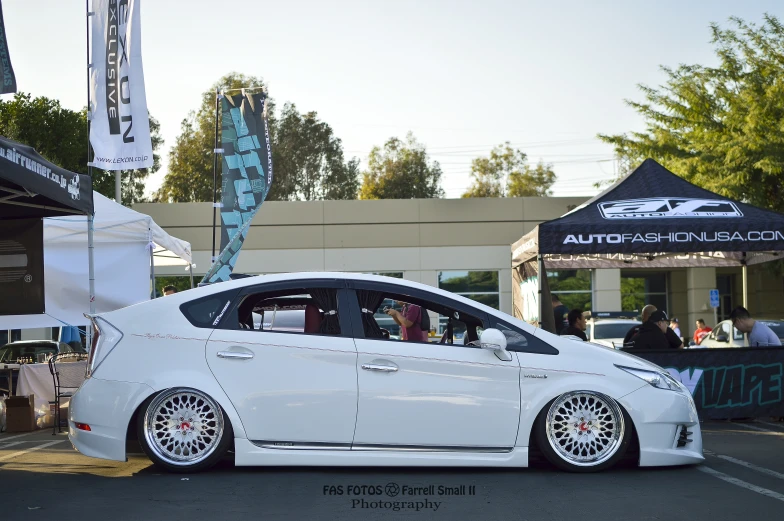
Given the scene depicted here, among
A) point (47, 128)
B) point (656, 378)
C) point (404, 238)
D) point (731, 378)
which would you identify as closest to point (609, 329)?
point (731, 378)

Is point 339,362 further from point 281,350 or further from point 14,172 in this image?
point 14,172

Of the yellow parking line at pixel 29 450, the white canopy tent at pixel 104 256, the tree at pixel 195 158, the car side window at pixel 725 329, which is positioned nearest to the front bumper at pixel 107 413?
the yellow parking line at pixel 29 450

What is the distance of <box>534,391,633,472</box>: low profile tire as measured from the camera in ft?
22.7

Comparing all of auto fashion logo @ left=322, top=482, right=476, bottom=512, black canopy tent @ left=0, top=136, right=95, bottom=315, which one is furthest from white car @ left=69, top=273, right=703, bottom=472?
black canopy tent @ left=0, top=136, right=95, bottom=315

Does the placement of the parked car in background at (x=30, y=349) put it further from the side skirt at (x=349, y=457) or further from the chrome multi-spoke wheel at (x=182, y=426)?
the side skirt at (x=349, y=457)

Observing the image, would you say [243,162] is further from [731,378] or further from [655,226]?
[731,378]

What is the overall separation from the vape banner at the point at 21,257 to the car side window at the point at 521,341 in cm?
557

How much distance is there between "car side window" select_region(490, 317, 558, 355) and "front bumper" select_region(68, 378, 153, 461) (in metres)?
2.69

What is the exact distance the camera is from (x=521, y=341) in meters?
7.05

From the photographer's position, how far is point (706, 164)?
2702 centimetres

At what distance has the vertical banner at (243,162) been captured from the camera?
54.7 feet

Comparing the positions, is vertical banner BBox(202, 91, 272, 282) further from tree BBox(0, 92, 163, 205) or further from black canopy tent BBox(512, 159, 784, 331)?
tree BBox(0, 92, 163, 205)

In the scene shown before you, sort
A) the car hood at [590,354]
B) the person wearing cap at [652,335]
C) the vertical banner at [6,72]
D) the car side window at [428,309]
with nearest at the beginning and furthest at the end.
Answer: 1. the car hood at [590,354]
2. the car side window at [428,309]
3. the vertical banner at [6,72]
4. the person wearing cap at [652,335]

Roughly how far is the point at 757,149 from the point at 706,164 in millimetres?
1505
